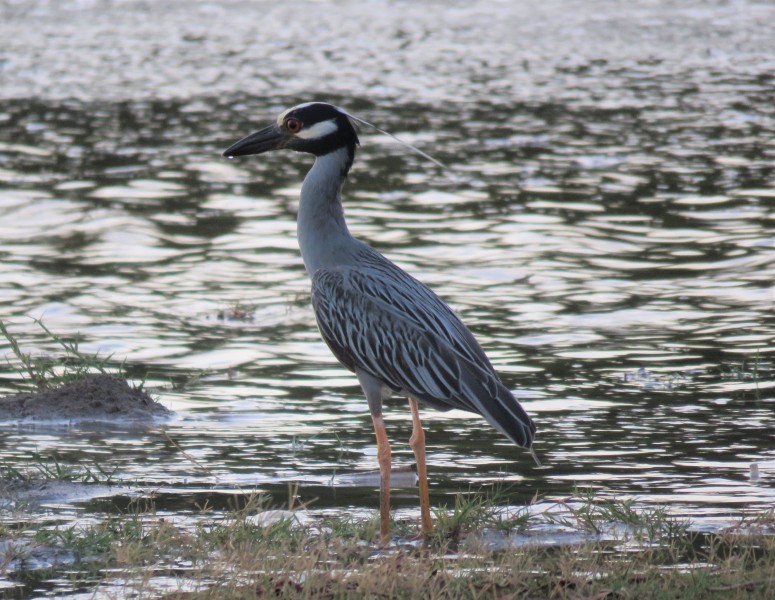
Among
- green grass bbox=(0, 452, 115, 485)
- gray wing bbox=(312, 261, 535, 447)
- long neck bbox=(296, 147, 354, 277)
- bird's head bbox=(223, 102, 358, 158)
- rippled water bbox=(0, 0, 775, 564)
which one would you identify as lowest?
rippled water bbox=(0, 0, 775, 564)

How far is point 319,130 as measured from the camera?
23.6ft

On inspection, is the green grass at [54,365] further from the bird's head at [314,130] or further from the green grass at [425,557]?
the green grass at [425,557]

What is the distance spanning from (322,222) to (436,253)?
532 cm

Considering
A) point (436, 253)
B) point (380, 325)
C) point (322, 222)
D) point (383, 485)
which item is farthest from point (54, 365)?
point (436, 253)

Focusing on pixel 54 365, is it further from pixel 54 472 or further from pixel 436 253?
pixel 436 253

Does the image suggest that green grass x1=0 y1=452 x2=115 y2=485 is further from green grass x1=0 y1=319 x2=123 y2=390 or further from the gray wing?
the gray wing

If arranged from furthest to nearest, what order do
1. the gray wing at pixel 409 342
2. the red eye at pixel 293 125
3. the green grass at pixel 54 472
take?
1. the red eye at pixel 293 125
2. the green grass at pixel 54 472
3. the gray wing at pixel 409 342

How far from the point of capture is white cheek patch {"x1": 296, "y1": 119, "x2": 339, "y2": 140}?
23.4 ft

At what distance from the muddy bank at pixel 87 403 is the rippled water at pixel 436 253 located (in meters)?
0.16

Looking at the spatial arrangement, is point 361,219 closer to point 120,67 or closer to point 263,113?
point 263,113

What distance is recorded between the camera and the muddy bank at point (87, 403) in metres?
8.05

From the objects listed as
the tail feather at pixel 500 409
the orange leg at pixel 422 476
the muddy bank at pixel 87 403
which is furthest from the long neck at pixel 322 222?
the muddy bank at pixel 87 403

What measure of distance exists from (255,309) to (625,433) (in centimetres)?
371

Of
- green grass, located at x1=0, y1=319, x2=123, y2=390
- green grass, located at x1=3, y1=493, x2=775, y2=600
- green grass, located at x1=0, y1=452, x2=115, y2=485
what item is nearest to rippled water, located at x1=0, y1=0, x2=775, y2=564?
green grass, located at x1=0, y1=452, x2=115, y2=485
